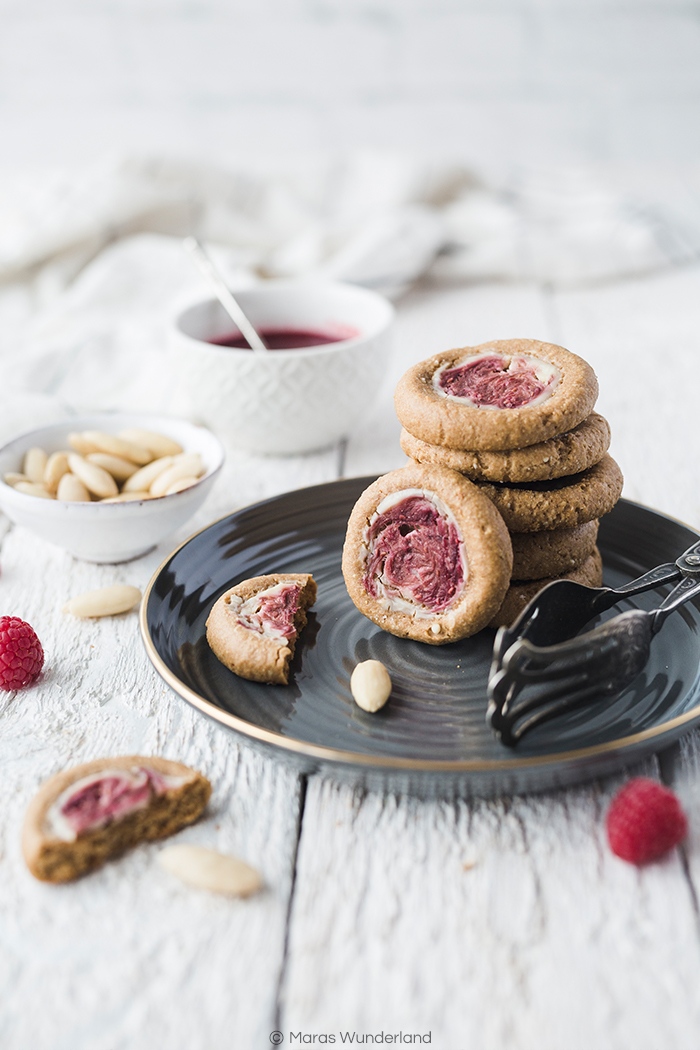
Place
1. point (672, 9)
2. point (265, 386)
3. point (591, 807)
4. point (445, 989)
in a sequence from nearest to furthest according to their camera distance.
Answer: point (445, 989)
point (591, 807)
point (265, 386)
point (672, 9)

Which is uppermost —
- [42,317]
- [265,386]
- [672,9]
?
[672,9]

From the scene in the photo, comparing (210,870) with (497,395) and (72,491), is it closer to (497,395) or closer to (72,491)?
(497,395)

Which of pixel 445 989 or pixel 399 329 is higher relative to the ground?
pixel 445 989

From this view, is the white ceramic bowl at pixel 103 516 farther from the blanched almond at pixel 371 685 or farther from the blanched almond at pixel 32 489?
the blanched almond at pixel 371 685

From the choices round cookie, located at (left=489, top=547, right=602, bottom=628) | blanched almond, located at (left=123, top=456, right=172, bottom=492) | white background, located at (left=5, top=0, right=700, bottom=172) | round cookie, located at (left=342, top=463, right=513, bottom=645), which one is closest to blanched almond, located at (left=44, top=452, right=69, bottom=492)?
blanched almond, located at (left=123, top=456, right=172, bottom=492)

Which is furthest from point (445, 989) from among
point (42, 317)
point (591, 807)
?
point (42, 317)

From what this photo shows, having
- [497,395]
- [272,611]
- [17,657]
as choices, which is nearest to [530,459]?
[497,395]

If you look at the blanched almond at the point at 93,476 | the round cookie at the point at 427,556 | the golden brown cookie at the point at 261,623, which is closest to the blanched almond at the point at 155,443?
the blanched almond at the point at 93,476

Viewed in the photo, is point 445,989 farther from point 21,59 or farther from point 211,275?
point 21,59
